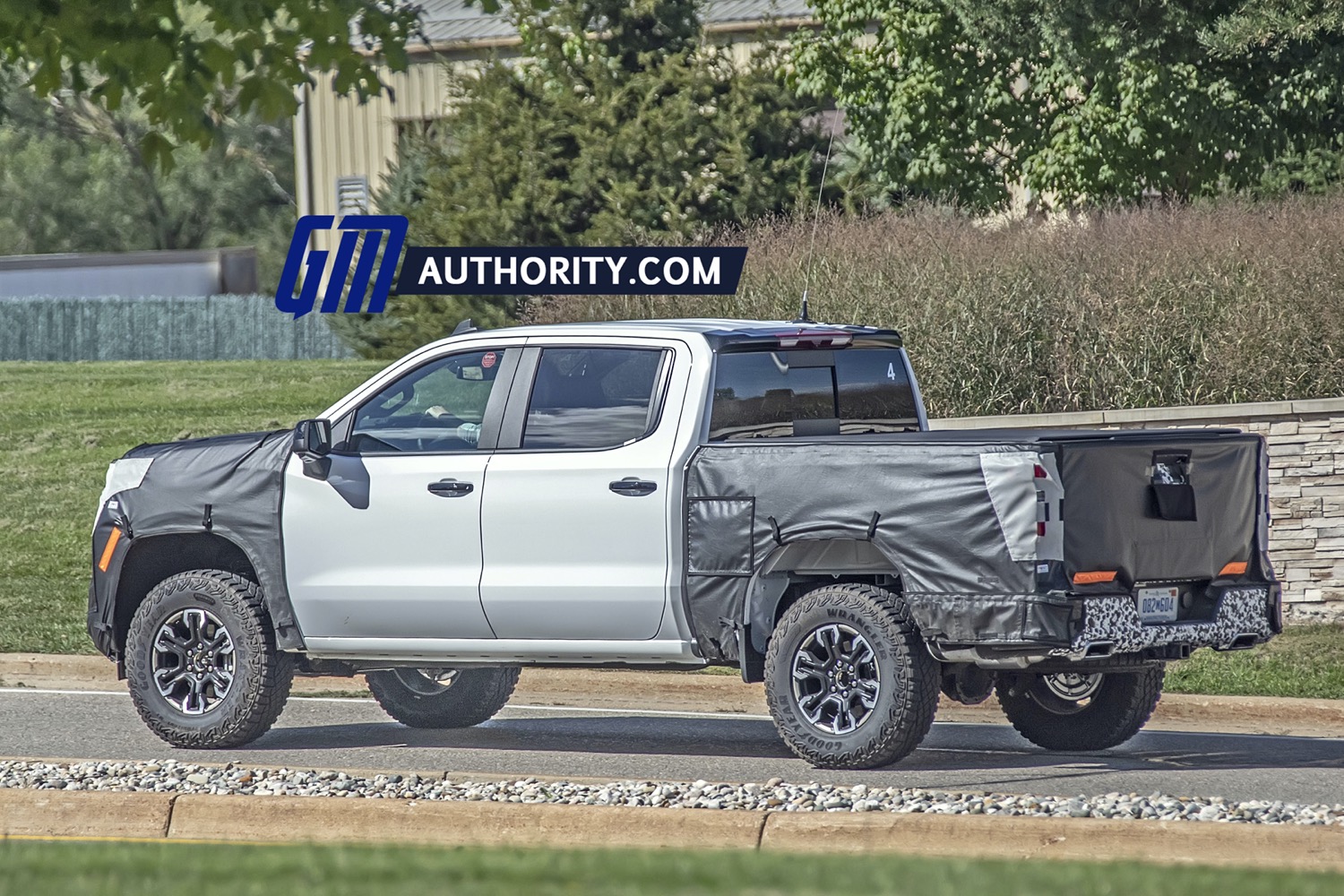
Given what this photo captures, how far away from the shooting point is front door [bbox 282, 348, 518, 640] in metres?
9.64

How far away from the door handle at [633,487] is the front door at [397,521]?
0.72 m

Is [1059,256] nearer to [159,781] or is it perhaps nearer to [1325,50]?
[1325,50]

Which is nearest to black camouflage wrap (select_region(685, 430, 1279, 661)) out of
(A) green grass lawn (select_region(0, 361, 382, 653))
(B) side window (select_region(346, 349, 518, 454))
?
(B) side window (select_region(346, 349, 518, 454))

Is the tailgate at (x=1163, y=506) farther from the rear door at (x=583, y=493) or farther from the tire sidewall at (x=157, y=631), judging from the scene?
the tire sidewall at (x=157, y=631)

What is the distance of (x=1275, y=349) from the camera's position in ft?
52.6

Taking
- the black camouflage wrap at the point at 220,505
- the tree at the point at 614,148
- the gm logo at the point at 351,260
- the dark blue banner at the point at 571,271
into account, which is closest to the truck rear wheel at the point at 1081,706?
the black camouflage wrap at the point at 220,505

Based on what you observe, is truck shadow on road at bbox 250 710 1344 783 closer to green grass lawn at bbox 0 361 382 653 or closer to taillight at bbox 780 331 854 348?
taillight at bbox 780 331 854 348

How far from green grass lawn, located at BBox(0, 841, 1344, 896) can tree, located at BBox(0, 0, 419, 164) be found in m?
4.62

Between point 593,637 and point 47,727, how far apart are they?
352 cm

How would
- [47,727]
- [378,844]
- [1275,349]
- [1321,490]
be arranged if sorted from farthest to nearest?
[1275,349] < [1321,490] < [47,727] < [378,844]

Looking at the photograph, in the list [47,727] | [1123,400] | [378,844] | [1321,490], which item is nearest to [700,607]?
[378,844]

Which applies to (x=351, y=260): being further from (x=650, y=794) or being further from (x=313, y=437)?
(x=650, y=794)

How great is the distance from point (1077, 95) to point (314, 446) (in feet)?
55.0

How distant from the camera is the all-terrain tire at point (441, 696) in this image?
36.4 feet
